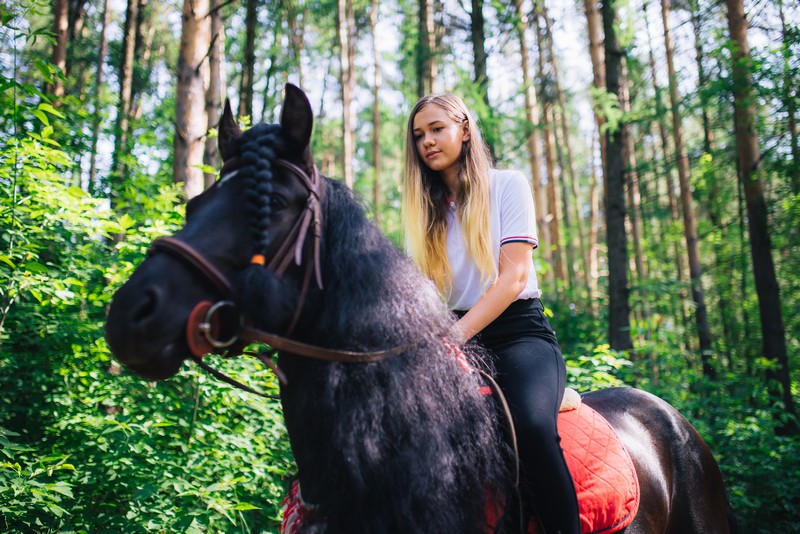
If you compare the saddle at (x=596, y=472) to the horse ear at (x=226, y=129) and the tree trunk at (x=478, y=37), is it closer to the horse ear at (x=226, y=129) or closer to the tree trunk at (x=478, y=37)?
the horse ear at (x=226, y=129)

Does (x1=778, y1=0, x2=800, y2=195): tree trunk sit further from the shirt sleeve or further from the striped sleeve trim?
the striped sleeve trim

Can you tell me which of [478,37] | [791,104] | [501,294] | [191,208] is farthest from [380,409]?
[478,37]

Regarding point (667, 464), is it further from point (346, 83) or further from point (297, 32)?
point (297, 32)

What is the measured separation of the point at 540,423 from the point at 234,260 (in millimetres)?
1226

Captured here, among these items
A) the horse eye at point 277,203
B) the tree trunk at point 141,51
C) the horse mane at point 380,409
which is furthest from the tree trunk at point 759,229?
the tree trunk at point 141,51

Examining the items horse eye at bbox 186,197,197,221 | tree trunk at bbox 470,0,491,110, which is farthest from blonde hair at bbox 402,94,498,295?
tree trunk at bbox 470,0,491,110

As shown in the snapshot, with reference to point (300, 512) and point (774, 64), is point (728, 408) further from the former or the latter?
point (300, 512)

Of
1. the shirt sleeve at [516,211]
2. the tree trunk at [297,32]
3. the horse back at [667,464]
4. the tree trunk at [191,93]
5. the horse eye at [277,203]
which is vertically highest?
the tree trunk at [297,32]

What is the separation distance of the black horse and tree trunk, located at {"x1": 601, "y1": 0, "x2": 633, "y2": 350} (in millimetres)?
7139

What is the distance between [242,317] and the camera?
4.74 ft

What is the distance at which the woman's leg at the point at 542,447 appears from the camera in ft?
6.03

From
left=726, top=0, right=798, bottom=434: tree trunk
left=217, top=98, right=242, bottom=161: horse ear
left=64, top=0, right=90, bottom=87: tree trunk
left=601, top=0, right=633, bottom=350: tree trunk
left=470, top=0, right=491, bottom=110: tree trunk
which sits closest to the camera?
left=217, top=98, right=242, bottom=161: horse ear

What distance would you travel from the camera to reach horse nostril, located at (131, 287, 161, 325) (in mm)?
1317

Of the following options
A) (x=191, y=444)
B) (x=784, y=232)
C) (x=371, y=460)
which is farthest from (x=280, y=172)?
(x=784, y=232)
